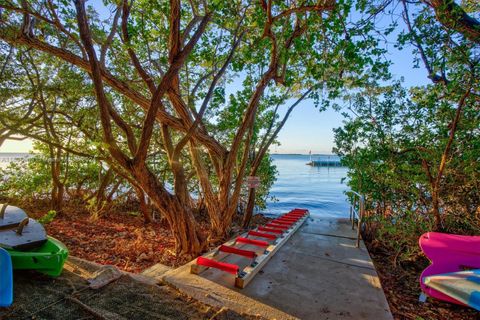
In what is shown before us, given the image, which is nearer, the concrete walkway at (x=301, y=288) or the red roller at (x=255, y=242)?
the concrete walkway at (x=301, y=288)

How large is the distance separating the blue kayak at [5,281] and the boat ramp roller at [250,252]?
185cm

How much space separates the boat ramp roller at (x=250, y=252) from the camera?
10.3 feet

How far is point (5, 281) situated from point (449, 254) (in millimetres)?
4962

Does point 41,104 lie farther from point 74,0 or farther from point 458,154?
point 458,154

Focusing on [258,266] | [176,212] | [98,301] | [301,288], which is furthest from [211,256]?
[98,301]

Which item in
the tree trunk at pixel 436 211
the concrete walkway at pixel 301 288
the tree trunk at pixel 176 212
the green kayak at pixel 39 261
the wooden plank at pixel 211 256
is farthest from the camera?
the tree trunk at pixel 176 212

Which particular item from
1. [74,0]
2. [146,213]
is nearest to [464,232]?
[74,0]

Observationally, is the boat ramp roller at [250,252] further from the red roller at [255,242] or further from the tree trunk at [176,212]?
the tree trunk at [176,212]

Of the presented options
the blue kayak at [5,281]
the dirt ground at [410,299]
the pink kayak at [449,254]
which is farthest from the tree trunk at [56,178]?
the pink kayak at [449,254]

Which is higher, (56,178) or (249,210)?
(56,178)

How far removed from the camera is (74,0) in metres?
3.10

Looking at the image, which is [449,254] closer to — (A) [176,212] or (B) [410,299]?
(B) [410,299]

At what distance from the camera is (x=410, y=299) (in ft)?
10.2

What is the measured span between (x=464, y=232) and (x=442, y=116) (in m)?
1.89
